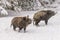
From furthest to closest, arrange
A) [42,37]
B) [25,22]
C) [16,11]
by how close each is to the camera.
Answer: [16,11], [25,22], [42,37]

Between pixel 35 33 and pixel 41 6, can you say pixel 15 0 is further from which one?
pixel 35 33

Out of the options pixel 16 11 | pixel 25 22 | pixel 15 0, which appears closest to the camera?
pixel 25 22

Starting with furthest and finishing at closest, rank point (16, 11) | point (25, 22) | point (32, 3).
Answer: point (32, 3), point (16, 11), point (25, 22)

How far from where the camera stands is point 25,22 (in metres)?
7.33

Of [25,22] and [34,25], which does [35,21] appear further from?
[25,22]

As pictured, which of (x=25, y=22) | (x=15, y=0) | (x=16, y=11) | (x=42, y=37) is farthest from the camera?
(x=15, y=0)

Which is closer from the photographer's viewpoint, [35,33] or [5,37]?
[5,37]

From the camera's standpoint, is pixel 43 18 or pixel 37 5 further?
pixel 37 5

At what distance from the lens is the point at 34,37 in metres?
6.83

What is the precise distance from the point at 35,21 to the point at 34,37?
7.53 ft

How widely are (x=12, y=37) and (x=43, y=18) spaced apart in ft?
8.52

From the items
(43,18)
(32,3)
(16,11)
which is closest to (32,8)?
(32,3)

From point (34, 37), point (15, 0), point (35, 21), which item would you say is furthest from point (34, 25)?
point (15, 0)

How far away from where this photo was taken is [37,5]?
57.9ft
